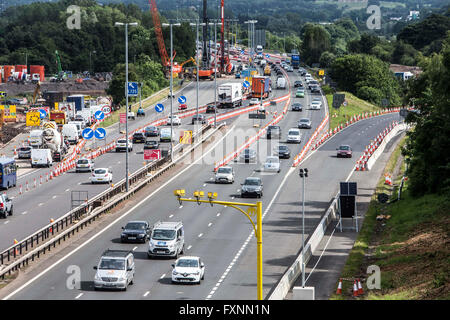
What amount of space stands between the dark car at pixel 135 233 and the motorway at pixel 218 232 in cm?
62

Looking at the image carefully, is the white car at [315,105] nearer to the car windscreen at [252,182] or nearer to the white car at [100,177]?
the white car at [100,177]

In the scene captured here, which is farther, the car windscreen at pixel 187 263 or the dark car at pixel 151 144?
the dark car at pixel 151 144

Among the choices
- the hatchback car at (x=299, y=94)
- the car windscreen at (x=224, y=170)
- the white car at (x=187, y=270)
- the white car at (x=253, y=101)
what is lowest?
the white car at (x=187, y=270)

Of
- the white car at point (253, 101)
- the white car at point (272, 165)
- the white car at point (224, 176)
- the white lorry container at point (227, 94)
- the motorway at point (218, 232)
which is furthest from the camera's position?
the white car at point (253, 101)

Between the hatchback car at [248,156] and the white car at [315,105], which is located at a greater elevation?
the white car at [315,105]

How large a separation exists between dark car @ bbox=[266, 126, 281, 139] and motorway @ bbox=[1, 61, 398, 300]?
8.90 ft

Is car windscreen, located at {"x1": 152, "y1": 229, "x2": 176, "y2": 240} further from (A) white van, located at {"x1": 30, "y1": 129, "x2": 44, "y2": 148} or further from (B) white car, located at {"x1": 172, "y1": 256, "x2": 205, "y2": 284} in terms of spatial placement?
(A) white van, located at {"x1": 30, "y1": 129, "x2": 44, "y2": 148}

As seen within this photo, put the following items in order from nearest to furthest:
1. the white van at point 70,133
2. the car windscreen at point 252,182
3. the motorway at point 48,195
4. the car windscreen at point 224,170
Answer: the motorway at point 48,195, the car windscreen at point 252,182, the car windscreen at point 224,170, the white van at point 70,133

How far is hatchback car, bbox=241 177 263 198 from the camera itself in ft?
255

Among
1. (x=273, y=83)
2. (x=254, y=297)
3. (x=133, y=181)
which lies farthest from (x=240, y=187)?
(x=273, y=83)

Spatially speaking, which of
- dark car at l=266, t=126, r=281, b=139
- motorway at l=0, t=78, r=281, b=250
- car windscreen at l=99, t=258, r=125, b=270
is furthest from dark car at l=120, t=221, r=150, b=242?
dark car at l=266, t=126, r=281, b=139

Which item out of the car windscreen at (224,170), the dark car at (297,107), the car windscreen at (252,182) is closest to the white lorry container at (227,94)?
the dark car at (297,107)

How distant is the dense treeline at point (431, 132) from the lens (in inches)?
2950

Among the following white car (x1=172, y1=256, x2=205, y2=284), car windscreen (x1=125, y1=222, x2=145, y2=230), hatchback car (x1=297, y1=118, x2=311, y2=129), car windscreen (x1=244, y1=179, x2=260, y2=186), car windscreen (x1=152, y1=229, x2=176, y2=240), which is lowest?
white car (x1=172, y1=256, x2=205, y2=284)
